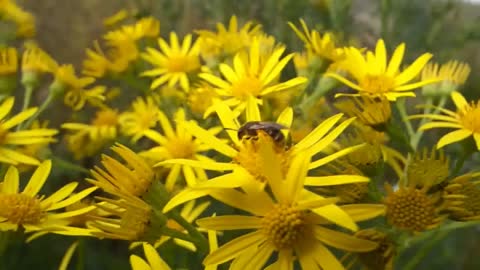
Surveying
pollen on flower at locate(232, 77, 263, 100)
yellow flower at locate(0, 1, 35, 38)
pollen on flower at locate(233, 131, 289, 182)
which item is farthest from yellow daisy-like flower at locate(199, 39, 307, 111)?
yellow flower at locate(0, 1, 35, 38)

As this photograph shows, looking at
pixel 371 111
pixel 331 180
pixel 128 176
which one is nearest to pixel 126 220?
pixel 128 176

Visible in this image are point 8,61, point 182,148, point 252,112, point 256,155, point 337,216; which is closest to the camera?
point 337,216

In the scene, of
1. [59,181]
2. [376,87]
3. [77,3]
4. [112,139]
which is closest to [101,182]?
[376,87]

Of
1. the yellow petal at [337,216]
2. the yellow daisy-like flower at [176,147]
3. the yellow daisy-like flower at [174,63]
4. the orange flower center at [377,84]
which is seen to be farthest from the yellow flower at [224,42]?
the yellow petal at [337,216]

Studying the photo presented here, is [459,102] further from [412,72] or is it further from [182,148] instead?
[182,148]

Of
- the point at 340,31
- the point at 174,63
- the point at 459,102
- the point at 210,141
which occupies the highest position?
the point at 340,31
